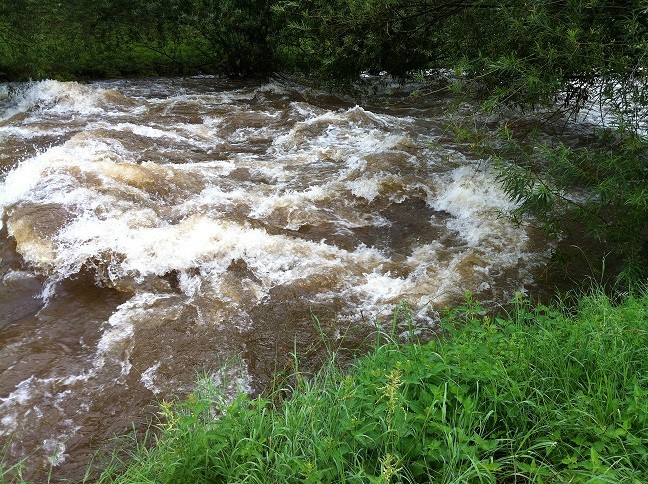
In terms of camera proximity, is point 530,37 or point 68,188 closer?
point 530,37

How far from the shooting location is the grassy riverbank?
2.57 meters

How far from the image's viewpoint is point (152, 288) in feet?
18.2

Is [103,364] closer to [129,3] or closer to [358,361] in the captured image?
[358,361]

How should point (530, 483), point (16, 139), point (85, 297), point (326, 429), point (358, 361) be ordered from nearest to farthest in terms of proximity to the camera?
point (530, 483), point (326, 429), point (358, 361), point (85, 297), point (16, 139)

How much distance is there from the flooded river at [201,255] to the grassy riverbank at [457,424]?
117 centimetres

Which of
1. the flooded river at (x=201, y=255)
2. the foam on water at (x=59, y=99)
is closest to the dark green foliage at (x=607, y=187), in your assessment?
the flooded river at (x=201, y=255)

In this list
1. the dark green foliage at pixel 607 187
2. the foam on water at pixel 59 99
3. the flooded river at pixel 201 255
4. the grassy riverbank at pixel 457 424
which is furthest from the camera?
the foam on water at pixel 59 99

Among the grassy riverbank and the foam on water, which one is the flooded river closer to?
the foam on water

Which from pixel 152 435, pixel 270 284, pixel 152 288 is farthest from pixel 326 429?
pixel 152 288

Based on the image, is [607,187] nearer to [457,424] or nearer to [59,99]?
[457,424]

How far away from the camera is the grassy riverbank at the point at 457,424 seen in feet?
8.43

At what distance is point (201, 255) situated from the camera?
233 inches

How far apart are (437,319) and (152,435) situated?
2.43m

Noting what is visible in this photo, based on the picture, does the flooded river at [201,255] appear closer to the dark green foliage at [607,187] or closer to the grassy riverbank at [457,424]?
the dark green foliage at [607,187]
